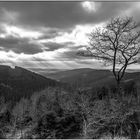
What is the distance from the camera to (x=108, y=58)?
1238cm

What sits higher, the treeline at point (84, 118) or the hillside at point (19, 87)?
the hillside at point (19, 87)

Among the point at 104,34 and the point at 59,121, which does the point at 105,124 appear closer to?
the point at 59,121

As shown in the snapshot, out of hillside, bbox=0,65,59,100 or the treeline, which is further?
hillside, bbox=0,65,59,100

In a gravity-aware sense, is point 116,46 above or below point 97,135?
above

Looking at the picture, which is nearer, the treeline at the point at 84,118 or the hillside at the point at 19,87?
the treeline at the point at 84,118

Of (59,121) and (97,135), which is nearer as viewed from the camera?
(97,135)

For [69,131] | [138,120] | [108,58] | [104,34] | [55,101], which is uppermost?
[104,34]

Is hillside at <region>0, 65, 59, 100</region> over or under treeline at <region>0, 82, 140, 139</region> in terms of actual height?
over

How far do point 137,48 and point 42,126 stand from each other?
717cm

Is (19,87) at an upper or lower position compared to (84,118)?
upper

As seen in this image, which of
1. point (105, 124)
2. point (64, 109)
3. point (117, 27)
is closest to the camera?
point (105, 124)

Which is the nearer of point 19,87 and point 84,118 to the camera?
point 84,118

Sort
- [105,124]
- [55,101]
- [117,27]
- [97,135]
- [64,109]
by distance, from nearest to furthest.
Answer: [97,135]
[105,124]
[117,27]
[64,109]
[55,101]

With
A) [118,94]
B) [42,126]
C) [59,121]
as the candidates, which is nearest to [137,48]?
[118,94]
